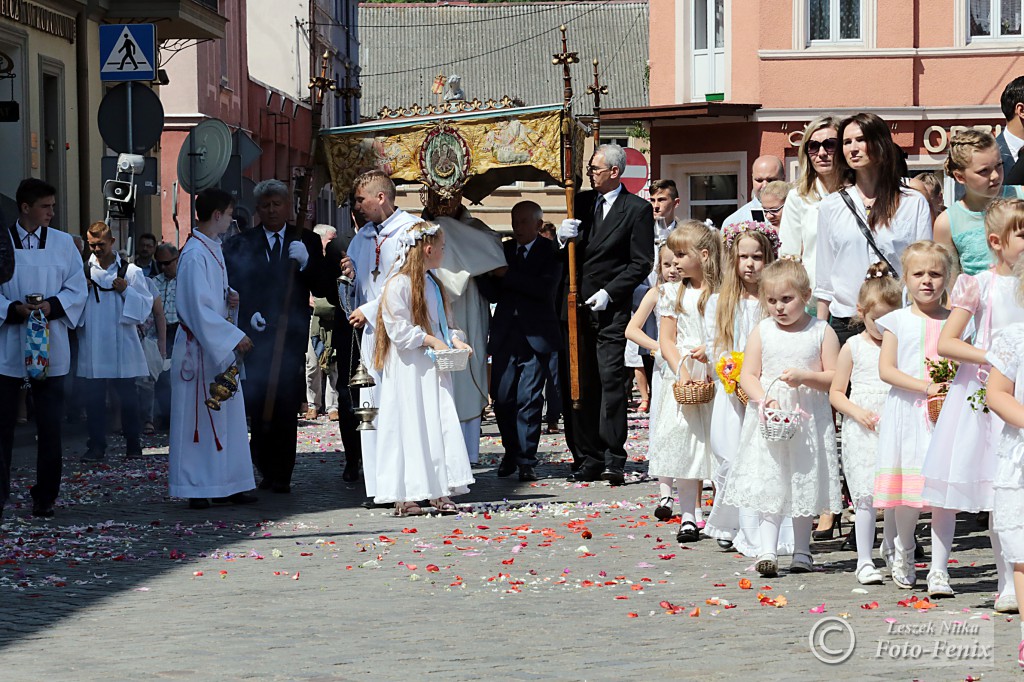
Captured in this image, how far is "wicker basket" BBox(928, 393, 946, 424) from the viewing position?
7.63 m

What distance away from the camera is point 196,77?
110ft

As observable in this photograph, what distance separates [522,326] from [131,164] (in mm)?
5514

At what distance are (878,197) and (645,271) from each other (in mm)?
3693

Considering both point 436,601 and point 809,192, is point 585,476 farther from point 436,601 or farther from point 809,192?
point 436,601

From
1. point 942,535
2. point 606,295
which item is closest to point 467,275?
point 606,295

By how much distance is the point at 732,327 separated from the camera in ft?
30.3

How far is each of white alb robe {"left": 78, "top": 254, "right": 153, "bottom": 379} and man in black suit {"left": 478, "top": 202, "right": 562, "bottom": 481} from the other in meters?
3.60

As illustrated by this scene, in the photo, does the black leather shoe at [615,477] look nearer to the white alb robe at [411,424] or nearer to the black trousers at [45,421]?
the white alb robe at [411,424]

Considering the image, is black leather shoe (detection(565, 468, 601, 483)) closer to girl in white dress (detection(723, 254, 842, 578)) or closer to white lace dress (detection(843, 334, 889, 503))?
girl in white dress (detection(723, 254, 842, 578))

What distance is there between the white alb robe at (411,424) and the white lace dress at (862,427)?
3.21 meters

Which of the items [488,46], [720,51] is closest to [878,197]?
[720,51]

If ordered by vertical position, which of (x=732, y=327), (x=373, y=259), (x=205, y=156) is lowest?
(x=732, y=327)

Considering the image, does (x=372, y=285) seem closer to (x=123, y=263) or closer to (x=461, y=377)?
(x=461, y=377)

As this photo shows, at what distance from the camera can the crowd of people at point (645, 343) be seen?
7762mm
